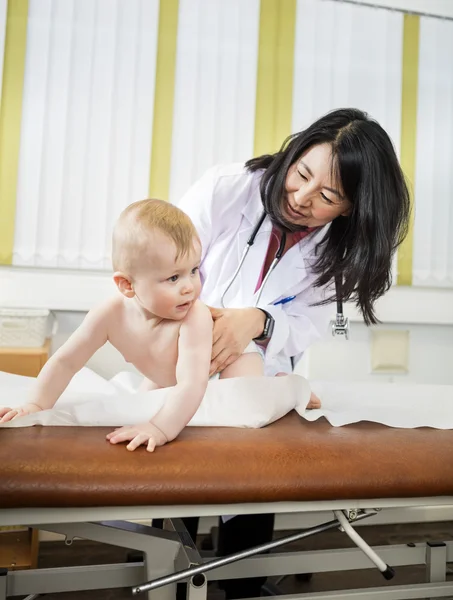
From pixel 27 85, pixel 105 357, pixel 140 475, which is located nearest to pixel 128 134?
pixel 27 85

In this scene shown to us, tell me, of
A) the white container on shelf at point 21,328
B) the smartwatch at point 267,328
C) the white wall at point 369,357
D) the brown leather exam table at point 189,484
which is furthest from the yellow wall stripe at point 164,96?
the brown leather exam table at point 189,484

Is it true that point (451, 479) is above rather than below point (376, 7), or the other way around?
below

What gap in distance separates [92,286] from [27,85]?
97 centimetres

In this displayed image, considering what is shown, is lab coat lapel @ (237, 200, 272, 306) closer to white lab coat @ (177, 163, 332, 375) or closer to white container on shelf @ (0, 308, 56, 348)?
white lab coat @ (177, 163, 332, 375)

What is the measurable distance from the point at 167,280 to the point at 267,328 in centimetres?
41

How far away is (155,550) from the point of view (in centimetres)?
79

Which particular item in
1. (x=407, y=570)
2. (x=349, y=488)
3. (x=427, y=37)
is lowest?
(x=407, y=570)

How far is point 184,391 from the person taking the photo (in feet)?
2.86

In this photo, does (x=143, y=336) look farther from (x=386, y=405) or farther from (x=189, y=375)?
(x=386, y=405)

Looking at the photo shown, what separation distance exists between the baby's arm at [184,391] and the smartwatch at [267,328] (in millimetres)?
253

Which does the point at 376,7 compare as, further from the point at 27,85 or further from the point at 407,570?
the point at 407,570

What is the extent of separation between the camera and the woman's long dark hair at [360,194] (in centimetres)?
113

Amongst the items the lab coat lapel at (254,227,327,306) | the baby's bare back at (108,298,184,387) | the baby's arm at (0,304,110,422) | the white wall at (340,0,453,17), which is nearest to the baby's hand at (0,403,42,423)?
the baby's arm at (0,304,110,422)

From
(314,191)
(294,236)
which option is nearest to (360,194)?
(314,191)
